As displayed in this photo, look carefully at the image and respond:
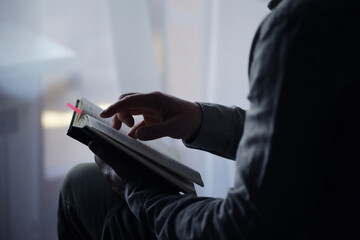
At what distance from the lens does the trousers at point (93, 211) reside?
0.70 m

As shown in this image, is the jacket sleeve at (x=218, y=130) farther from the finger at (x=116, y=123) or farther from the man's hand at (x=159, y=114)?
the finger at (x=116, y=123)

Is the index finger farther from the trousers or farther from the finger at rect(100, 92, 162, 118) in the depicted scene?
the trousers

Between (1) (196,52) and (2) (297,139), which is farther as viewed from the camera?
(1) (196,52)

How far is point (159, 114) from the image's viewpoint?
2.52ft

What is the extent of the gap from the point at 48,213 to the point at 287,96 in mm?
995

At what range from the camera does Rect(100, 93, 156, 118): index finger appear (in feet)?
2.31

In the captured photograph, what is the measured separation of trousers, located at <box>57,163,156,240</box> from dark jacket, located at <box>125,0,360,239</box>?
199 millimetres

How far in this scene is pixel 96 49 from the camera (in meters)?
1.23

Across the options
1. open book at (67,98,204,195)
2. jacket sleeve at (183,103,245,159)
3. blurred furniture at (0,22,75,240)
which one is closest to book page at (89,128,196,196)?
open book at (67,98,204,195)

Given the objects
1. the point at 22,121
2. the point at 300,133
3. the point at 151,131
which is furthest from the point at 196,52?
the point at 300,133

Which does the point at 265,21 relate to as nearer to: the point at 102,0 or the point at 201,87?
the point at 102,0

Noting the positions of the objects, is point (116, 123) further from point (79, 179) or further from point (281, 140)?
point (281, 140)

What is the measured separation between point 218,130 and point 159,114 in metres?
0.11

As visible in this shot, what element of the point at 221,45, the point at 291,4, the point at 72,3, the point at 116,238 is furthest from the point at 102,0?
the point at 291,4
